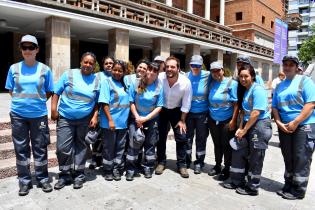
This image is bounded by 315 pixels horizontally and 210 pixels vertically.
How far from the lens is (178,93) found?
449cm

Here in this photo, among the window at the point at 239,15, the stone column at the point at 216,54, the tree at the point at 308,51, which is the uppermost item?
the window at the point at 239,15

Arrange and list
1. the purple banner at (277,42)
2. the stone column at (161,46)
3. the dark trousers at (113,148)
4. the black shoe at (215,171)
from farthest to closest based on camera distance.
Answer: the stone column at (161,46) → the purple banner at (277,42) → the black shoe at (215,171) → the dark trousers at (113,148)

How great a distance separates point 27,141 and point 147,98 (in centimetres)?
181

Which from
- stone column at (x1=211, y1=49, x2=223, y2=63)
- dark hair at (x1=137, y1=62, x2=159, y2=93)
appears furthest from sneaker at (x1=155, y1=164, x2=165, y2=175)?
stone column at (x1=211, y1=49, x2=223, y2=63)

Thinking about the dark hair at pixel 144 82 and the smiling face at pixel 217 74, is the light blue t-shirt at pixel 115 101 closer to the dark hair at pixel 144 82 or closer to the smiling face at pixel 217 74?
the dark hair at pixel 144 82

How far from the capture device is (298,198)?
386 centimetres

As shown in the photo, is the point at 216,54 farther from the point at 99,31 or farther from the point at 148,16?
the point at 99,31

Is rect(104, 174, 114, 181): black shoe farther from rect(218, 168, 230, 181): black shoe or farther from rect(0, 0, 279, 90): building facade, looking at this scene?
rect(0, 0, 279, 90): building facade

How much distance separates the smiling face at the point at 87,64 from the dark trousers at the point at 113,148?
0.93 m

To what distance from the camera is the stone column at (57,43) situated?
11805 millimetres

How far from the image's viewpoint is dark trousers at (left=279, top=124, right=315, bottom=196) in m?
3.71

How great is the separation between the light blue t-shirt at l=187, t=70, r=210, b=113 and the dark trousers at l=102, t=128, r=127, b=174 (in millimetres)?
1264

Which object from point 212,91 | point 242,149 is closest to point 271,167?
point 242,149

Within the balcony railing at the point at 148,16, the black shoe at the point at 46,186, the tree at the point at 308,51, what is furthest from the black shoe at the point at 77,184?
the tree at the point at 308,51
